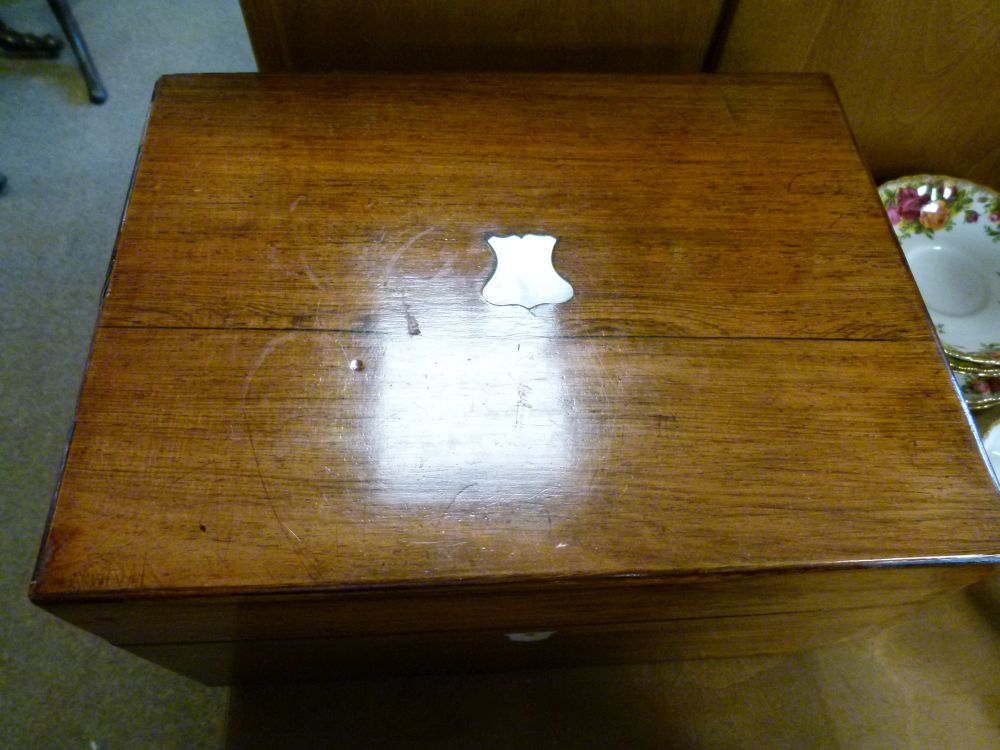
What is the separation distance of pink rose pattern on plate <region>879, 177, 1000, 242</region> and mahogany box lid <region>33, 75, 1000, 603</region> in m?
0.45

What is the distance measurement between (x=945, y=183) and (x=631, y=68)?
587mm

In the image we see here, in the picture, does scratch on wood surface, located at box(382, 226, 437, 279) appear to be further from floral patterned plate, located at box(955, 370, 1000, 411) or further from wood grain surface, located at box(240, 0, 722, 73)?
floral patterned plate, located at box(955, 370, 1000, 411)

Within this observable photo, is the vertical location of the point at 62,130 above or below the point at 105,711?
above

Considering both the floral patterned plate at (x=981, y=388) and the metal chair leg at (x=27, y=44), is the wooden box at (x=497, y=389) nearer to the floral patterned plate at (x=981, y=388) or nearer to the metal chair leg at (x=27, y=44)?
the floral patterned plate at (x=981, y=388)

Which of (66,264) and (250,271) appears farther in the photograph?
(66,264)

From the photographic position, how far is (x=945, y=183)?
3.60ft

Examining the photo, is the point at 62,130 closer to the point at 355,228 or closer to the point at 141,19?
the point at 141,19

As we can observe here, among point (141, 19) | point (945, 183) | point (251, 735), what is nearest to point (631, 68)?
point (945, 183)

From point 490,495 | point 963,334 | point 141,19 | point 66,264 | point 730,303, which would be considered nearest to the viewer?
point 490,495

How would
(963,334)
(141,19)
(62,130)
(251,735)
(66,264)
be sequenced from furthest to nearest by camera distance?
1. (141,19)
2. (62,130)
3. (66,264)
4. (963,334)
5. (251,735)

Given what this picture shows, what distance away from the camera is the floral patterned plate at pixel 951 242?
3.51 feet

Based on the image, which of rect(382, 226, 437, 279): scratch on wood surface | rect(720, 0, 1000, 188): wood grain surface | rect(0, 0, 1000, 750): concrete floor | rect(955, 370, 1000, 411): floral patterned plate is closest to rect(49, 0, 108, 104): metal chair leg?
rect(0, 0, 1000, 750): concrete floor

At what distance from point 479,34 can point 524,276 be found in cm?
40

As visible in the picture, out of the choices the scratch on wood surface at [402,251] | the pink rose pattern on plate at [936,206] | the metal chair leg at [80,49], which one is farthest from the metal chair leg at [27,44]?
the pink rose pattern on plate at [936,206]
